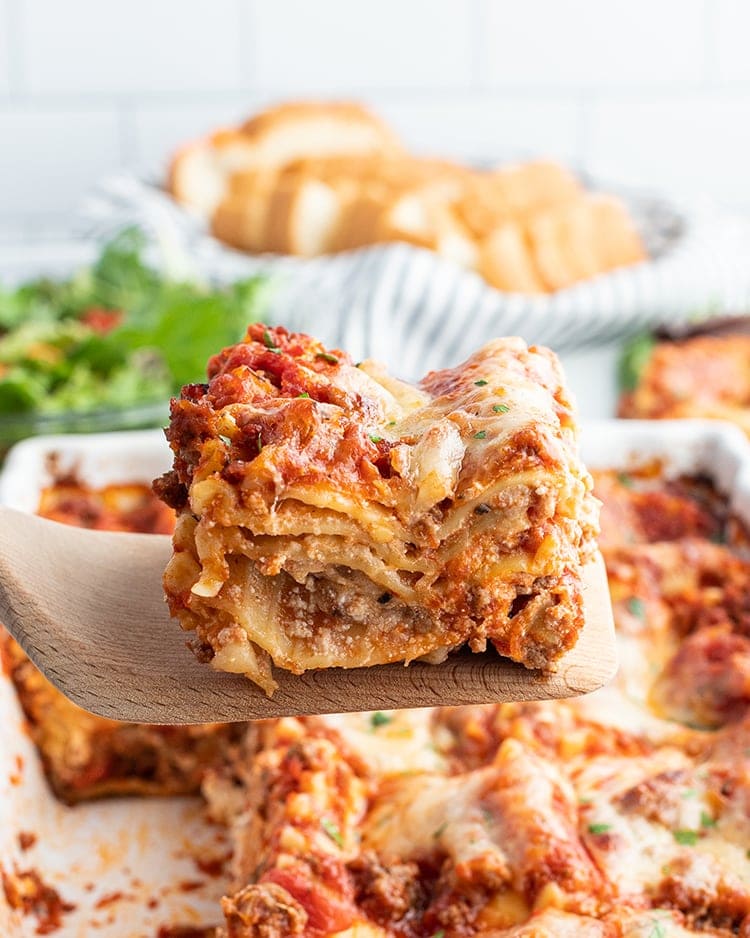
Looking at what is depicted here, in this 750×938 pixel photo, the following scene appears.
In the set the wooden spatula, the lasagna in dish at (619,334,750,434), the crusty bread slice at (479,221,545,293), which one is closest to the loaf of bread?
the crusty bread slice at (479,221,545,293)

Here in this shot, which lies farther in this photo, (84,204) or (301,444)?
(84,204)

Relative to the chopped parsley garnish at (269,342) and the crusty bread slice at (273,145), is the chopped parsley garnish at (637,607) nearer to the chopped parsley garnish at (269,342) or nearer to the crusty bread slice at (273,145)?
the chopped parsley garnish at (269,342)

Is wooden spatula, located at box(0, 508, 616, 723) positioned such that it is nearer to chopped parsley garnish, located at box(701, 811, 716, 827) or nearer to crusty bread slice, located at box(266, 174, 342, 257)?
chopped parsley garnish, located at box(701, 811, 716, 827)

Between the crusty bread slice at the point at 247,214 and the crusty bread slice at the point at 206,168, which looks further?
the crusty bread slice at the point at 206,168

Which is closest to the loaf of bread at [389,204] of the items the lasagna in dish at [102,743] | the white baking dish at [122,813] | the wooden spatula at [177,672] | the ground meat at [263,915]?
the white baking dish at [122,813]

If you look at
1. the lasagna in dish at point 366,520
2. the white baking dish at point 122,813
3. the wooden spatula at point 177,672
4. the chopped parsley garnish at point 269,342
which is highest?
the chopped parsley garnish at point 269,342

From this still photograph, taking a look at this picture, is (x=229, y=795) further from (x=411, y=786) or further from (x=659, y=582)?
→ (x=659, y=582)

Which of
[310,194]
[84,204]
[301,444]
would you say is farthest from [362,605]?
[84,204]
